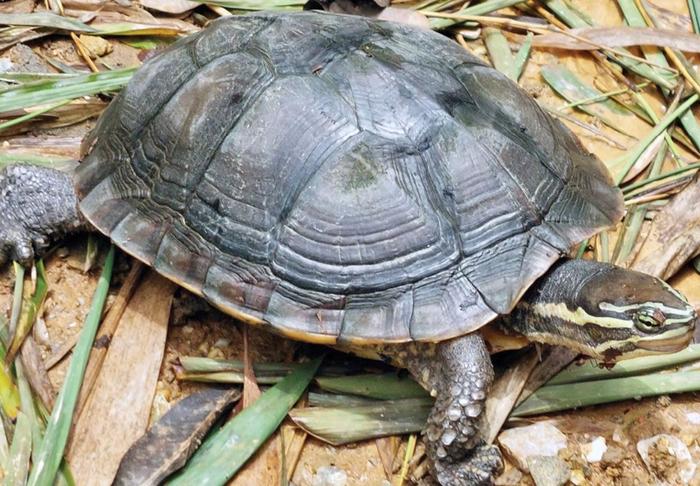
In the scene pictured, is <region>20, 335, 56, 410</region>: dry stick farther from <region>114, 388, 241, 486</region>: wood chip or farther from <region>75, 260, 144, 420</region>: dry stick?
<region>114, 388, 241, 486</region>: wood chip

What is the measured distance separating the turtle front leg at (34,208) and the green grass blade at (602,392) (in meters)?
2.16

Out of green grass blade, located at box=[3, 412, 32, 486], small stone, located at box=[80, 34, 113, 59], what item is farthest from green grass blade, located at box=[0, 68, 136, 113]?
green grass blade, located at box=[3, 412, 32, 486]

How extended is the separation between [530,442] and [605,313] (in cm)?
67

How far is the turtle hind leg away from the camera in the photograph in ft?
10.1

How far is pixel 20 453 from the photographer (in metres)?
3.02

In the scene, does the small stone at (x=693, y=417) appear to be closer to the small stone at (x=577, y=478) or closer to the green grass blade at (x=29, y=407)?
the small stone at (x=577, y=478)

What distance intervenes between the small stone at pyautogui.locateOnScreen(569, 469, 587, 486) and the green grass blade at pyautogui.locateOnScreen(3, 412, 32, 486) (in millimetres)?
2124

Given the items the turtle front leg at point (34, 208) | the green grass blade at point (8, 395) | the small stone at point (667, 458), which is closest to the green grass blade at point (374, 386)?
the small stone at point (667, 458)

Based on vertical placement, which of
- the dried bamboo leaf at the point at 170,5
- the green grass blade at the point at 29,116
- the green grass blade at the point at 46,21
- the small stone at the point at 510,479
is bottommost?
the small stone at the point at 510,479

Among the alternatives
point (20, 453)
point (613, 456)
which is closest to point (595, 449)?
point (613, 456)

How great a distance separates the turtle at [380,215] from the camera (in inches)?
119

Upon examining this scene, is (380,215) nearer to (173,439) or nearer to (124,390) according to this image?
(173,439)

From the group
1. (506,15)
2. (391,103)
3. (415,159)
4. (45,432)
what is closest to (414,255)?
(415,159)

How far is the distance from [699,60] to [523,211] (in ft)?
8.04
